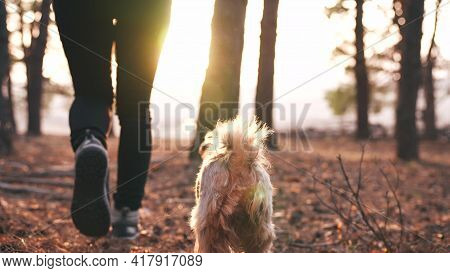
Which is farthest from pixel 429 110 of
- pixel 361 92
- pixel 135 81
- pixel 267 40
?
pixel 135 81

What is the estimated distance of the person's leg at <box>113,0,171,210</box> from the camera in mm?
2234

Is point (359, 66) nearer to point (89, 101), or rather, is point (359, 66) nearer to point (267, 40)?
point (267, 40)

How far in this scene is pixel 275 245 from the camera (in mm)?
3248

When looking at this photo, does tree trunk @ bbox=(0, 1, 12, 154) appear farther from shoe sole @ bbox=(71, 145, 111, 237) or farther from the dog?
the dog

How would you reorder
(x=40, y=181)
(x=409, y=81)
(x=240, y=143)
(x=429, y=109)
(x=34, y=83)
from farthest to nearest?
(x=429, y=109) < (x=34, y=83) < (x=409, y=81) < (x=40, y=181) < (x=240, y=143)

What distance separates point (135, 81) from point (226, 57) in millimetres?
2673

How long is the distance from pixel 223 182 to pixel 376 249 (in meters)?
1.57

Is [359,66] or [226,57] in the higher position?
[359,66]

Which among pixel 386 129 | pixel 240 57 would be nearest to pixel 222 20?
pixel 240 57

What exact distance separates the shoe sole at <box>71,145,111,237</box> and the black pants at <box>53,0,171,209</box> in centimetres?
16

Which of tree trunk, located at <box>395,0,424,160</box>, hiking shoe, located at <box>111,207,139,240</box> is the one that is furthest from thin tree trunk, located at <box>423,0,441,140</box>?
hiking shoe, located at <box>111,207,139,240</box>

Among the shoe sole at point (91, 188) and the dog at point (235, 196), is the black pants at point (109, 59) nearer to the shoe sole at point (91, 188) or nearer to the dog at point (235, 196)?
the shoe sole at point (91, 188)

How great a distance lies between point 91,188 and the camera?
220 centimetres
